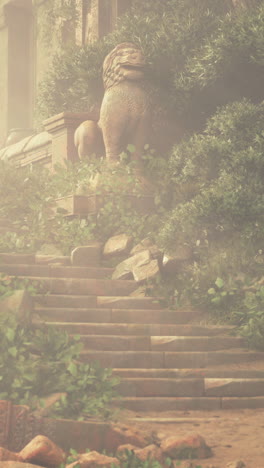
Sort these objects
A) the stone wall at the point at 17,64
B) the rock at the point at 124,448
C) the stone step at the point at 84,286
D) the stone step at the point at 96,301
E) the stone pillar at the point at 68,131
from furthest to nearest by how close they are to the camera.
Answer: the stone wall at the point at 17,64
the stone pillar at the point at 68,131
the stone step at the point at 84,286
the stone step at the point at 96,301
the rock at the point at 124,448

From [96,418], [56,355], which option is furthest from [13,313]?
[96,418]

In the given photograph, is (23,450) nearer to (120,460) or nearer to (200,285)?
(120,460)

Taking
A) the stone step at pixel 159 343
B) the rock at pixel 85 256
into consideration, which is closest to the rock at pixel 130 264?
the rock at pixel 85 256

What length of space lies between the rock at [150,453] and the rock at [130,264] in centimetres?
424

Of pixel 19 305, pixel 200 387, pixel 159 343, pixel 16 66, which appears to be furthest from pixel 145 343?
pixel 16 66

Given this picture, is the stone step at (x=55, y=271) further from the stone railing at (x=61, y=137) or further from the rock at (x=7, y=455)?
the rock at (x=7, y=455)

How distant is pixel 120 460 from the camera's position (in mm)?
4547

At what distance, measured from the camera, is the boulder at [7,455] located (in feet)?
14.7

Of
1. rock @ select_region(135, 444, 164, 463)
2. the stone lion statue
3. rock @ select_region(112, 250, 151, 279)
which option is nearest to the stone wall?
the stone lion statue

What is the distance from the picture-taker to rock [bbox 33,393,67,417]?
221 inches

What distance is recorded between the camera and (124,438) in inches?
196

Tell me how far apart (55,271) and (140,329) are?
1.76 meters

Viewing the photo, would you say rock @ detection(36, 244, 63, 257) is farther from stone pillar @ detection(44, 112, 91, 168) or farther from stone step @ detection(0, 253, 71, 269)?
stone pillar @ detection(44, 112, 91, 168)

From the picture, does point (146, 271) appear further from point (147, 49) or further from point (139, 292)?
point (147, 49)
